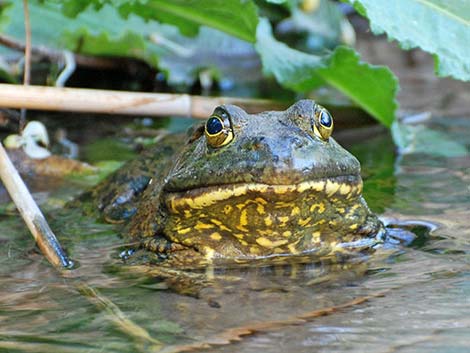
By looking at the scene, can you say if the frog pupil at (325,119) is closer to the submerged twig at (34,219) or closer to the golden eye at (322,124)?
the golden eye at (322,124)

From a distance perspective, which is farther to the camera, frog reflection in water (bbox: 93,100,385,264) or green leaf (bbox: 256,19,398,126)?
green leaf (bbox: 256,19,398,126)

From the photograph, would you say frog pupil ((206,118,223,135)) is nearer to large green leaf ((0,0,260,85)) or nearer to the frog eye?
the frog eye

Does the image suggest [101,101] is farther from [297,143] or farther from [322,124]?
[297,143]

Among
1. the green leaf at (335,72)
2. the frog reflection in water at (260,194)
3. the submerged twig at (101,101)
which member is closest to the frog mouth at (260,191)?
the frog reflection in water at (260,194)

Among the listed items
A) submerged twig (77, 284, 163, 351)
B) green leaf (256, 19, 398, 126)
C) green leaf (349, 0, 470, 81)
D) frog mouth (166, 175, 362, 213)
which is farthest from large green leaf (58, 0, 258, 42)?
submerged twig (77, 284, 163, 351)

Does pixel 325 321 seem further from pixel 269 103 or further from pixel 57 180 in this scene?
pixel 269 103
